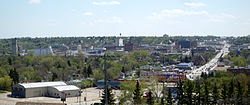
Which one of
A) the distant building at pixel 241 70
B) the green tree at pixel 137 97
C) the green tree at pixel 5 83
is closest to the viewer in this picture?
the green tree at pixel 137 97

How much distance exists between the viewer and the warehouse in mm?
46438

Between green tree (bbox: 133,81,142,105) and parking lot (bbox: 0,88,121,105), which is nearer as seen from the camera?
green tree (bbox: 133,81,142,105)

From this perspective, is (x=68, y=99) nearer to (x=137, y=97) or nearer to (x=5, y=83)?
(x=5, y=83)

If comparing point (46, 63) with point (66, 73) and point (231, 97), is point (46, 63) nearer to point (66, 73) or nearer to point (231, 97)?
point (66, 73)

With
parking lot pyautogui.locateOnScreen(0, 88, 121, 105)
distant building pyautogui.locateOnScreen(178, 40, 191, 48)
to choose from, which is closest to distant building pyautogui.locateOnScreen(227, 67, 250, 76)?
A: parking lot pyautogui.locateOnScreen(0, 88, 121, 105)

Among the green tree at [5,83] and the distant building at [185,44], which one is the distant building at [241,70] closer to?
the green tree at [5,83]

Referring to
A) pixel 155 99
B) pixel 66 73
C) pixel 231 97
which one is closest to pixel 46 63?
pixel 66 73

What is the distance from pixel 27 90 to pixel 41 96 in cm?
219

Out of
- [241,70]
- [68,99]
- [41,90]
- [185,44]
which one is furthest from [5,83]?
[185,44]

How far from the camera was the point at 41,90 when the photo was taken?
47.8m

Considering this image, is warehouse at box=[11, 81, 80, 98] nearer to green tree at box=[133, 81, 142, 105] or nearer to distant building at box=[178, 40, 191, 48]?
green tree at box=[133, 81, 142, 105]

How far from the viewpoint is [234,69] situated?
2522 inches

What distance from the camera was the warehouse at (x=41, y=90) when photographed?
152 feet

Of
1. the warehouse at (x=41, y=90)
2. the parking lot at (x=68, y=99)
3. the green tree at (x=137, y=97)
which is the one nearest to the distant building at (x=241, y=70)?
the parking lot at (x=68, y=99)
